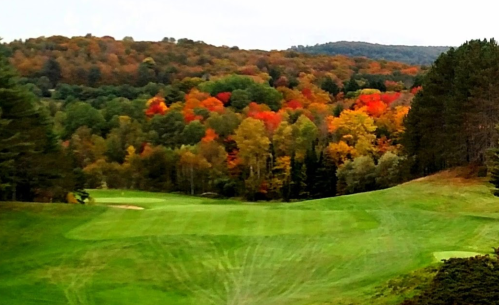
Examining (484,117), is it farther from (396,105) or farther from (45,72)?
(45,72)

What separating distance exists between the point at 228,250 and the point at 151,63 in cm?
10510

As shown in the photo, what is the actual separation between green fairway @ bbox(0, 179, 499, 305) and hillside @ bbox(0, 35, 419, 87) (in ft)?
276

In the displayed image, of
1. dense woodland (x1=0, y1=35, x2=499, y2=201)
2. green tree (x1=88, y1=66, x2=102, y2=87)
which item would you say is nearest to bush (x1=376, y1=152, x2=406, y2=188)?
dense woodland (x1=0, y1=35, x2=499, y2=201)

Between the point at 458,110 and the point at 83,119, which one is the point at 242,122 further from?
the point at 458,110

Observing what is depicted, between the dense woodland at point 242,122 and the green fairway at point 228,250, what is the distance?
4.18m

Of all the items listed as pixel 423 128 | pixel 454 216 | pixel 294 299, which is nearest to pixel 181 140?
pixel 423 128

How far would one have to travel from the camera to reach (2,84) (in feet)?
91.2

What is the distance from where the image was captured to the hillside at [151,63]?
383ft

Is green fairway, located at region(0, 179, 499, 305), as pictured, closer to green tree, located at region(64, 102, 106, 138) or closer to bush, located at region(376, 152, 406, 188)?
bush, located at region(376, 152, 406, 188)

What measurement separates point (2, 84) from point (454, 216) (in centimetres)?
1933

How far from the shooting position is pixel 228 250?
69.3ft

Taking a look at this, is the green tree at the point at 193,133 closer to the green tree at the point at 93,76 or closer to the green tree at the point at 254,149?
the green tree at the point at 254,149

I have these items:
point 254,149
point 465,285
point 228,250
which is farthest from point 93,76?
point 465,285

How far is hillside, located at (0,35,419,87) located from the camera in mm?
116625
